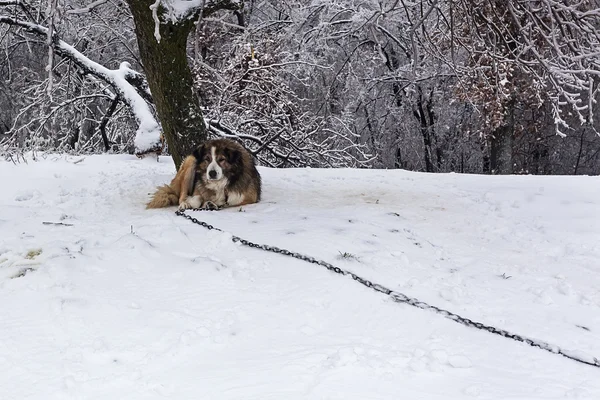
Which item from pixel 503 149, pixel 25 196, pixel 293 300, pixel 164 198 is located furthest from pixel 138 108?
pixel 503 149

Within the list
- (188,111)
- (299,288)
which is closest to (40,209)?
(188,111)

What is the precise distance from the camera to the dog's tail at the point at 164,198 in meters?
6.36

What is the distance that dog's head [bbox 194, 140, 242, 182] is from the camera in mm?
6184

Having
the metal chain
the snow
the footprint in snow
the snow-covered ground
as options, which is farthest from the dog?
the snow

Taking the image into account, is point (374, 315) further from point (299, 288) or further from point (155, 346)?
point (155, 346)

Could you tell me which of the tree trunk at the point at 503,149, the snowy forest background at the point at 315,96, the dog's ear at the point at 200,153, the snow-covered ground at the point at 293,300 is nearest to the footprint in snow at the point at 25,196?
the snow-covered ground at the point at 293,300

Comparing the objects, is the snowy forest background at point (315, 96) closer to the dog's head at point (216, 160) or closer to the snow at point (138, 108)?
the snow at point (138, 108)

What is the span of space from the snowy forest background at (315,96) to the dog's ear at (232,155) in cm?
388

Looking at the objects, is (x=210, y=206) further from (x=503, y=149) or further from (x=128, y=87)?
(x=503, y=149)

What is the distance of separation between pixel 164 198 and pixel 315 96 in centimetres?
1346

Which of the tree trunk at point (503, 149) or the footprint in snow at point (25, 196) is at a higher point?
the tree trunk at point (503, 149)

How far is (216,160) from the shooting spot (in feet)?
20.6

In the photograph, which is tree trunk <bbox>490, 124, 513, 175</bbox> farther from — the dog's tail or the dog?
the dog's tail

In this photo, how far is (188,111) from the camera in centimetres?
706
